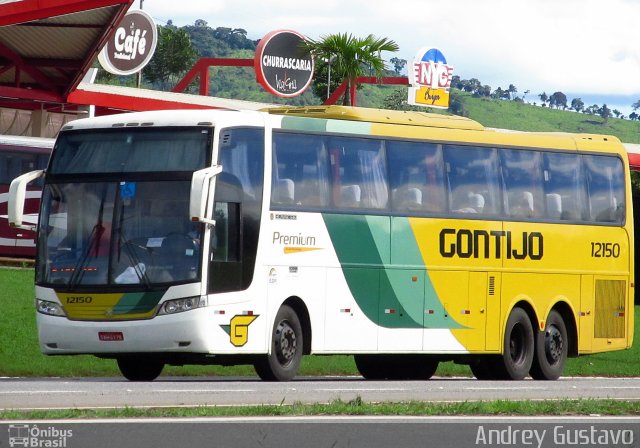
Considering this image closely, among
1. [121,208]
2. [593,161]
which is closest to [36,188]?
[593,161]

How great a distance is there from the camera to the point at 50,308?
18719 millimetres

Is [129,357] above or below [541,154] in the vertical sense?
below

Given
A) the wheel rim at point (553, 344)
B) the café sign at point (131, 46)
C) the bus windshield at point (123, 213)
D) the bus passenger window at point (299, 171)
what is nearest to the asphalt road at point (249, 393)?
the bus windshield at point (123, 213)

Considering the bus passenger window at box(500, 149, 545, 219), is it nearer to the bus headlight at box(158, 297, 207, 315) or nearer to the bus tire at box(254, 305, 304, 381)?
the bus tire at box(254, 305, 304, 381)

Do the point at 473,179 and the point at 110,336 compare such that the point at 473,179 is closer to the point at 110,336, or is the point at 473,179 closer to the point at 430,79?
the point at 110,336

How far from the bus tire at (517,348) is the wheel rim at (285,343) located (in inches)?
173

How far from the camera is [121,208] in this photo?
1853 cm

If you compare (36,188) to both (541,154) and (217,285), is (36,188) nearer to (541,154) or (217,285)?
(541,154)

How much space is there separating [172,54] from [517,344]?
337 feet

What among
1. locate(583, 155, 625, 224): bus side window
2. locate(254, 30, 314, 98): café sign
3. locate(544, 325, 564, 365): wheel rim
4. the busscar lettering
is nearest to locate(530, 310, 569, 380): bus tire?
locate(544, 325, 564, 365): wheel rim

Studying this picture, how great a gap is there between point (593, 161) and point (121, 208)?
887 cm

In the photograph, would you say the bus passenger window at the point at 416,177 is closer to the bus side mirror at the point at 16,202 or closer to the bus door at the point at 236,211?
the bus door at the point at 236,211

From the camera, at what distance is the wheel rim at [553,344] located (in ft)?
76.4
